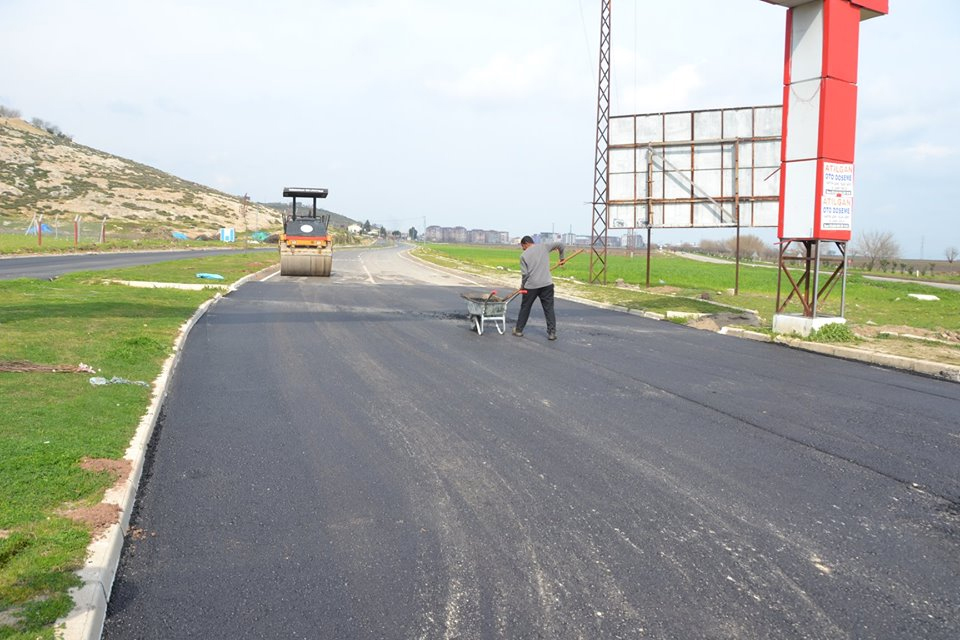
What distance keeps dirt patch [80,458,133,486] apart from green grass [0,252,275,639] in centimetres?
6

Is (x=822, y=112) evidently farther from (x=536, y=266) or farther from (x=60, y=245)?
(x=60, y=245)

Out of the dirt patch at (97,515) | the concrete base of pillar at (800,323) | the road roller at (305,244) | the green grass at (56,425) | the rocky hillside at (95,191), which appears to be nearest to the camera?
the green grass at (56,425)

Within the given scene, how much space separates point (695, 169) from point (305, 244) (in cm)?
1448

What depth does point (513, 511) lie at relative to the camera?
469 cm

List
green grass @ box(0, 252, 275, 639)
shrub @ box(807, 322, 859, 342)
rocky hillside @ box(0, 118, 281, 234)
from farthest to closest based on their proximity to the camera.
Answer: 1. rocky hillside @ box(0, 118, 281, 234)
2. shrub @ box(807, 322, 859, 342)
3. green grass @ box(0, 252, 275, 639)

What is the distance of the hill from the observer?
7106cm

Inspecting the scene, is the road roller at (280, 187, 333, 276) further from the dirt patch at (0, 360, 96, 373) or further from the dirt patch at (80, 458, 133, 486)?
the dirt patch at (80, 458, 133, 486)

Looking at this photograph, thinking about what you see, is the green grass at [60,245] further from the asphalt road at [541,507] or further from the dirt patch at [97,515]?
the dirt patch at [97,515]

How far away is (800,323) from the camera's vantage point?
13.5 m

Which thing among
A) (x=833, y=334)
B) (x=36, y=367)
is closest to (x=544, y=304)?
(x=833, y=334)

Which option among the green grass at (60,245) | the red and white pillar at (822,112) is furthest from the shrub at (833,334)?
the green grass at (60,245)

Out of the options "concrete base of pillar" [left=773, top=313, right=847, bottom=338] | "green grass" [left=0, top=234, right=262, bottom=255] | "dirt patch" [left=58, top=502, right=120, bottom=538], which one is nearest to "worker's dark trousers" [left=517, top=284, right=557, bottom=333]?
"concrete base of pillar" [left=773, top=313, right=847, bottom=338]

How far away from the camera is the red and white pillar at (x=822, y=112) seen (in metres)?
13.2

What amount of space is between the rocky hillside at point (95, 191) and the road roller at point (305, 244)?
40.4 meters
